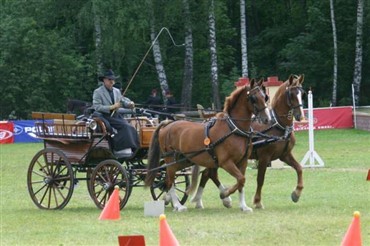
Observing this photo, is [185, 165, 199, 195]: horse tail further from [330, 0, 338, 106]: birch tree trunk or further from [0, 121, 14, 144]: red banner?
[330, 0, 338, 106]: birch tree trunk

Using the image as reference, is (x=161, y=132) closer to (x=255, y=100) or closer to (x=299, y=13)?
(x=255, y=100)

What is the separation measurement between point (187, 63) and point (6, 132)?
314 inches

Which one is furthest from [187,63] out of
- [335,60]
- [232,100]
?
[232,100]

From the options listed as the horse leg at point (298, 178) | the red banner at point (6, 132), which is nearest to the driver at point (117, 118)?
the horse leg at point (298, 178)

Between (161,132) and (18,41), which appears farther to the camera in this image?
(18,41)

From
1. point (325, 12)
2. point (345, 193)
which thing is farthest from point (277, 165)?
point (325, 12)

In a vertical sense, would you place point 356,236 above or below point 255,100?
below

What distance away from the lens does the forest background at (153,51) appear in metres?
39.6

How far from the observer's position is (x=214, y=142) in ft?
45.2

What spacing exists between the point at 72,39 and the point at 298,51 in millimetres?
10186

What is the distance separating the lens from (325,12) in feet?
151

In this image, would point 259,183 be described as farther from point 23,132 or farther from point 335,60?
point 335,60

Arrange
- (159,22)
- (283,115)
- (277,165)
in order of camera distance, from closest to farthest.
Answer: (283,115)
(277,165)
(159,22)

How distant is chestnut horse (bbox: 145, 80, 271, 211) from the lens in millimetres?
13641
